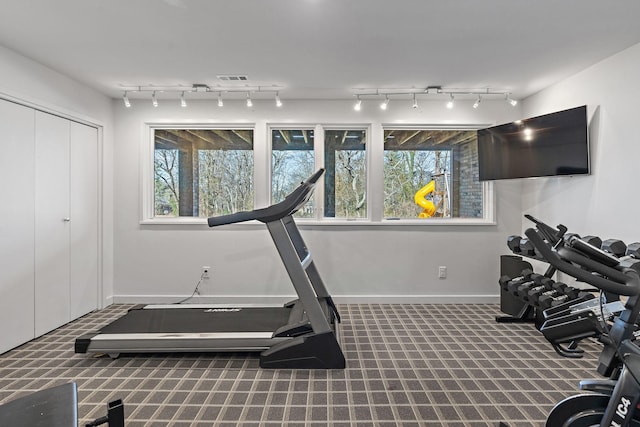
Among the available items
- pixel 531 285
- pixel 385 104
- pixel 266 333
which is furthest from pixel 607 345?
pixel 385 104

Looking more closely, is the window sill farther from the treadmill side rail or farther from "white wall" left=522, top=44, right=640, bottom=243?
the treadmill side rail

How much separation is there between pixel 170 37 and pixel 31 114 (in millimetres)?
1540

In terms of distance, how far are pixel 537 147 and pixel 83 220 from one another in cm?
485

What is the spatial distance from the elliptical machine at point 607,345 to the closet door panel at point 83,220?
4.05 metres

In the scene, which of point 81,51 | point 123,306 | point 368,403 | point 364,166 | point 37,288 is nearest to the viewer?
point 368,403

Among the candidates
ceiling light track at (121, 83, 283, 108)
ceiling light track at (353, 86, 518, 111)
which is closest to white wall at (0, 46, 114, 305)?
ceiling light track at (121, 83, 283, 108)

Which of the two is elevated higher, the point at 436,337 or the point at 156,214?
the point at 156,214

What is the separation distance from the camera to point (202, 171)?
419 cm

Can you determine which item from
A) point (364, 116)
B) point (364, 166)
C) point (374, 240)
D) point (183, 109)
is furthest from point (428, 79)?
point (183, 109)

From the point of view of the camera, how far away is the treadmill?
8.03ft

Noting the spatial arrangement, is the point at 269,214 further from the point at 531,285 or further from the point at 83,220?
the point at 83,220

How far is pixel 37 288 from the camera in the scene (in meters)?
3.00

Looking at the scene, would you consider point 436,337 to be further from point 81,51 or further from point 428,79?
point 81,51

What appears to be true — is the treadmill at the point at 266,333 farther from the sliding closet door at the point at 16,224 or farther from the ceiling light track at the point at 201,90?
the ceiling light track at the point at 201,90
